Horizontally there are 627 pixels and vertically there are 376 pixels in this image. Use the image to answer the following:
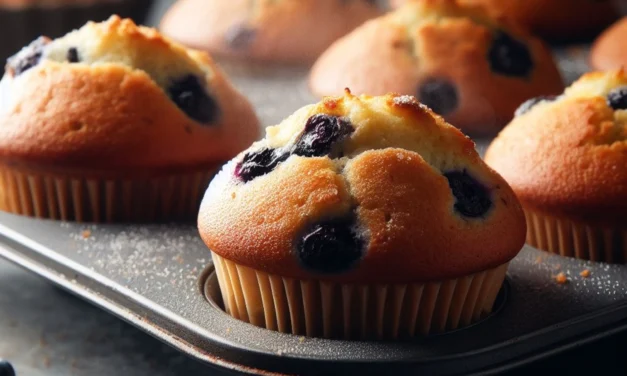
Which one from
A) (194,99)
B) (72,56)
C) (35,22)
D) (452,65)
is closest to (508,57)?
(452,65)

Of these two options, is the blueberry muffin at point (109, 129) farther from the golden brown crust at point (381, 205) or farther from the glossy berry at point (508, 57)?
the glossy berry at point (508, 57)

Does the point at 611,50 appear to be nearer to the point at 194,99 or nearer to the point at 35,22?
the point at 194,99

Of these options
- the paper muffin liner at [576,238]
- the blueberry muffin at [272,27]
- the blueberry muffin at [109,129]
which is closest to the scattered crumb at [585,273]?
the paper muffin liner at [576,238]

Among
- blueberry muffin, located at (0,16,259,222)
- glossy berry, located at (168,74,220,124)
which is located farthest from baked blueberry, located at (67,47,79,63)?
glossy berry, located at (168,74,220,124)

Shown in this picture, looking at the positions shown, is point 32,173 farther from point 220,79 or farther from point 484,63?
point 484,63

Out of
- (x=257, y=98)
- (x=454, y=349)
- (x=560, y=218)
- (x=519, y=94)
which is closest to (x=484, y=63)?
(x=519, y=94)

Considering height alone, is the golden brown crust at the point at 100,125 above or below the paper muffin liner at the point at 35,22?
above
